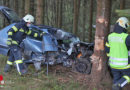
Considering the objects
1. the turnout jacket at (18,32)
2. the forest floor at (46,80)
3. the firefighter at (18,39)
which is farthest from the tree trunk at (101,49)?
the turnout jacket at (18,32)

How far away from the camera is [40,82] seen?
485 centimetres

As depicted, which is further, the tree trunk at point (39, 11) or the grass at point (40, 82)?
the tree trunk at point (39, 11)

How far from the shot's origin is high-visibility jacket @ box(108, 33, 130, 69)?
12.4ft

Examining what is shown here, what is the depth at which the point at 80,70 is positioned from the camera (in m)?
5.57

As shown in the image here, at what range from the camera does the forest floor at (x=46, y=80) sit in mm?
4449

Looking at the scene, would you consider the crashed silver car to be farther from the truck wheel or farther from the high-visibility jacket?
the high-visibility jacket

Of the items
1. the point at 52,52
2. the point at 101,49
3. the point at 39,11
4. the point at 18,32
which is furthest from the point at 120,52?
the point at 39,11

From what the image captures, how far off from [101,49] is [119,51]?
0.60 meters

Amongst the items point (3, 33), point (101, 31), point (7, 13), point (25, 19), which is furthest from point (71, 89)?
point (7, 13)

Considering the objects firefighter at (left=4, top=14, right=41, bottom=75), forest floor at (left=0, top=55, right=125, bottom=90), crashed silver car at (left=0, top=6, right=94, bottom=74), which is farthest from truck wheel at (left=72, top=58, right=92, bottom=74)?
firefighter at (left=4, top=14, right=41, bottom=75)

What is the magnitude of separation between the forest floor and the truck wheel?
165mm

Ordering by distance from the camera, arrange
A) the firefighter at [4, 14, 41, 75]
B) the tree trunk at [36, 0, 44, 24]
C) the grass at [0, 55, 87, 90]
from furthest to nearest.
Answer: the tree trunk at [36, 0, 44, 24]
the firefighter at [4, 14, 41, 75]
the grass at [0, 55, 87, 90]

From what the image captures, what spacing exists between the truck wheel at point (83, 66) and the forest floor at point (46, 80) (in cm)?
17

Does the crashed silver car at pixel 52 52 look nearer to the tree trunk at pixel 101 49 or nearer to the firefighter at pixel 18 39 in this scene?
the firefighter at pixel 18 39
